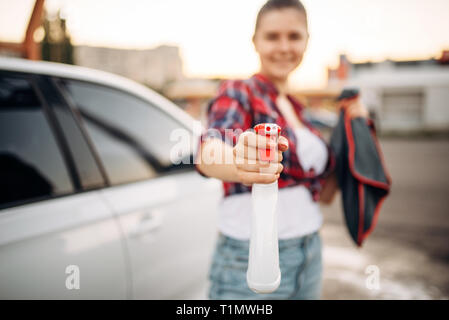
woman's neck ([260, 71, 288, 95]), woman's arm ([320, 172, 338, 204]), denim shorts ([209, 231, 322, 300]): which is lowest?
denim shorts ([209, 231, 322, 300])

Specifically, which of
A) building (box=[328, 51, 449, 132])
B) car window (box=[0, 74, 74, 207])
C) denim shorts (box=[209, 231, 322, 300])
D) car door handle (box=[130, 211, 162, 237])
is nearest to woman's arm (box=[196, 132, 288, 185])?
denim shorts (box=[209, 231, 322, 300])

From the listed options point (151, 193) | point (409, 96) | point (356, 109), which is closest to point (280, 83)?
point (356, 109)

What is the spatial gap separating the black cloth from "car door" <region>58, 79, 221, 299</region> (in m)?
0.75

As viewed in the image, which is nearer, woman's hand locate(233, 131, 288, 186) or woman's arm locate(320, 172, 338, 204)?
woman's hand locate(233, 131, 288, 186)

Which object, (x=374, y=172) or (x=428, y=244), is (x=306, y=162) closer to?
(x=374, y=172)

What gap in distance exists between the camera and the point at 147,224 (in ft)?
5.11

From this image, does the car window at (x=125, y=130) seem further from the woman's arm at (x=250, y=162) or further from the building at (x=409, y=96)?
the building at (x=409, y=96)

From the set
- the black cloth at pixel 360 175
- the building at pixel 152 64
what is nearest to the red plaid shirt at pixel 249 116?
the black cloth at pixel 360 175

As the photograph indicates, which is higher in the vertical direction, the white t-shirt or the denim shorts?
the white t-shirt

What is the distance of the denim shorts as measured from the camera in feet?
4.13

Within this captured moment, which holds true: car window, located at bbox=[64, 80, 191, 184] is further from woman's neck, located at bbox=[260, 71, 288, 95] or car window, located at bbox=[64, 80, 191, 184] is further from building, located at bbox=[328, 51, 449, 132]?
building, located at bbox=[328, 51, 449, 132]

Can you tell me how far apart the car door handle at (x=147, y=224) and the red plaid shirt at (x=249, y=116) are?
0.45m

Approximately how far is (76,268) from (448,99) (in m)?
30.9

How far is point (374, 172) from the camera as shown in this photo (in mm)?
1451
